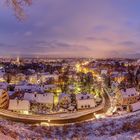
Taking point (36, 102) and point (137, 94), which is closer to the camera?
point (36, 102)

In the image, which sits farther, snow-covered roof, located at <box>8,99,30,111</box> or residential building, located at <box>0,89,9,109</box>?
residential building, located at <box>0,89,9,109</box>

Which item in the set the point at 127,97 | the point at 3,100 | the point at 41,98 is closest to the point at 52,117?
the point at 3,100

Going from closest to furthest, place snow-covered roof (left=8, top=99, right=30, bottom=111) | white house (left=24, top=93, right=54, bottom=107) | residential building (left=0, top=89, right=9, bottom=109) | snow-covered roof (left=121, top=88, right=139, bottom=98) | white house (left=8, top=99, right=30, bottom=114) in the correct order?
white house (left=8, top=99, right=30, bottom=114)
snow-covered roof (left=8, top=99, right=30, bottom=111)
residential building (left=0, top=89, right=9, bottom=109)
white house (left=24, top=93, right=54, bottom=107)
snow-covered roof (left=121, top=88, right=139, bottom=98)

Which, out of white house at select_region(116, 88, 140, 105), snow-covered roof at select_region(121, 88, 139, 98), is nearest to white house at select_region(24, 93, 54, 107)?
white house at select_region(116, 88, 140, 105)

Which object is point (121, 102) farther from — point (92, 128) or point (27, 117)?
point (92, 128)

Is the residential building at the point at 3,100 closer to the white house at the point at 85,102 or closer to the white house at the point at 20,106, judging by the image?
the white house at the point at 20,106

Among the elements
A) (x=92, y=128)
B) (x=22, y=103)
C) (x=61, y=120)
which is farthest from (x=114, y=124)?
(x=22, y=103)

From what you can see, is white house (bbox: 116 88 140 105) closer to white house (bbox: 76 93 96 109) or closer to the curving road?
white house (bbox: 76 93 96 109)

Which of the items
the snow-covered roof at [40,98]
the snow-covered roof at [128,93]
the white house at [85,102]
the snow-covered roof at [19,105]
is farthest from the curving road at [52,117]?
the snow-covered roof at [128,93]
